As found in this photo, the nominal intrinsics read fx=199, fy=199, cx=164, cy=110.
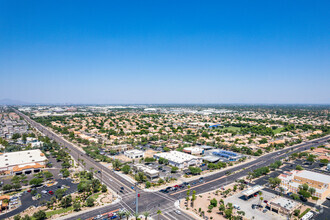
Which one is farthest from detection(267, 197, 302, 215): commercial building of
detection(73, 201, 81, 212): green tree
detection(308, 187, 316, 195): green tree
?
detection(73, 201, 81, 212): green tree

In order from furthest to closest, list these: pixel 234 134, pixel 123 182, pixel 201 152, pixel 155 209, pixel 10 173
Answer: pixel 234 134 < pixel 201 152 < pixel 10 173 < pixel 123 182 < pixel 155 209

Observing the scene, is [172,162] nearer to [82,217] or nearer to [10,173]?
[82,217]

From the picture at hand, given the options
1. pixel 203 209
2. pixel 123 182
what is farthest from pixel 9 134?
pixel 203 209

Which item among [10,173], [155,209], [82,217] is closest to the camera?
[82,217]

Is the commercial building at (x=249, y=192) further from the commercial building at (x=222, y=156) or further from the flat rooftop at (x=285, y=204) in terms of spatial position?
the commercial building at (x=222, y=156)

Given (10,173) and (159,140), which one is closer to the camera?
(10,173)

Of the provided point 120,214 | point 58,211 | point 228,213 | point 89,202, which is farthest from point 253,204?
point 58,211

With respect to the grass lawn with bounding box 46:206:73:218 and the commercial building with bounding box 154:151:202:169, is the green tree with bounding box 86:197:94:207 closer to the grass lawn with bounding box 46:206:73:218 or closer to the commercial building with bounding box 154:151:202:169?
the grass lawn with bounding box 46:206:73:218
